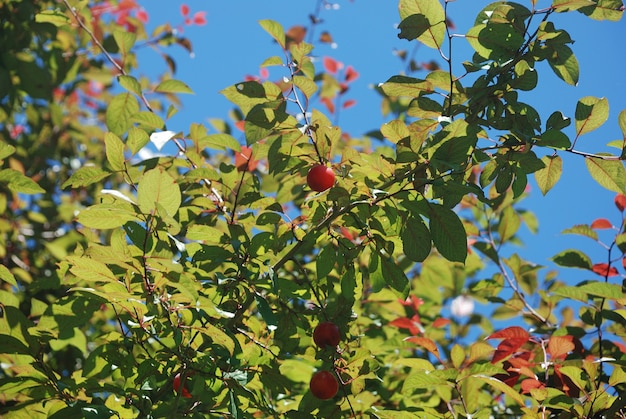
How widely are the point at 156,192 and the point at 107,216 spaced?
0.10 m

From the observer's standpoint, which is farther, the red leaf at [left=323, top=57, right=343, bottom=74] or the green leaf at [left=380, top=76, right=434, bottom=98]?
the red leaf at [left=323, top=57, right=343, bottom=74]

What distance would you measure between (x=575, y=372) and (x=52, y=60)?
7.37 ft

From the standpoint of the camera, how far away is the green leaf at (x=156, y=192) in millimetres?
992

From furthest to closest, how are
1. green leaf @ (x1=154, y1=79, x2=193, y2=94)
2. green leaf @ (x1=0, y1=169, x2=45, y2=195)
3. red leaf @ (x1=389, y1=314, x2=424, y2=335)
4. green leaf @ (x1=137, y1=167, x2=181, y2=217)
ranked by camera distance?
red leaf @ (x1=389, y1=314, x2=424, y2=335) → green leaf @ (x1=154, y1=79, x2=193, y2=94) → green leaf @ (x1=0, y1=169, x2=45, y2=195) → green leaf @ (x1=137, y1=167, x2=181, y2=217)

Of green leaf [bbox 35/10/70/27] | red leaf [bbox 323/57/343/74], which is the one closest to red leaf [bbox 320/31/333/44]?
red leaf [bbox 323/57/343/74]

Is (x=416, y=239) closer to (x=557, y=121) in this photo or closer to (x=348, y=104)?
(x=557, y=121)

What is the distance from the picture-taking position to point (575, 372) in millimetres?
1302

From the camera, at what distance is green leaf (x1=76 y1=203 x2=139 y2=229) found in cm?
99

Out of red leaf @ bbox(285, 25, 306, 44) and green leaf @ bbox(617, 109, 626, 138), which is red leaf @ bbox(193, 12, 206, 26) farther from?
green leaf @ bbox(617, 109, 626, 138)

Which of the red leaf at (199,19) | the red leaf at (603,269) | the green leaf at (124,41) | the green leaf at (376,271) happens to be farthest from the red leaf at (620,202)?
the red leaf at (199,19)

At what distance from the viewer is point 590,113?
1.25 meters

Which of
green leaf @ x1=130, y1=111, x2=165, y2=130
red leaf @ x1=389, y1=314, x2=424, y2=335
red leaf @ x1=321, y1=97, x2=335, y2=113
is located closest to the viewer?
green leaf @ x1=130, y1=111, x2=165, y2=130

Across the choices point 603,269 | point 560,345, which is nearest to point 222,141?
point 560,345

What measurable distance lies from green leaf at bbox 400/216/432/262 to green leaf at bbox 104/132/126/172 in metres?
0.54
